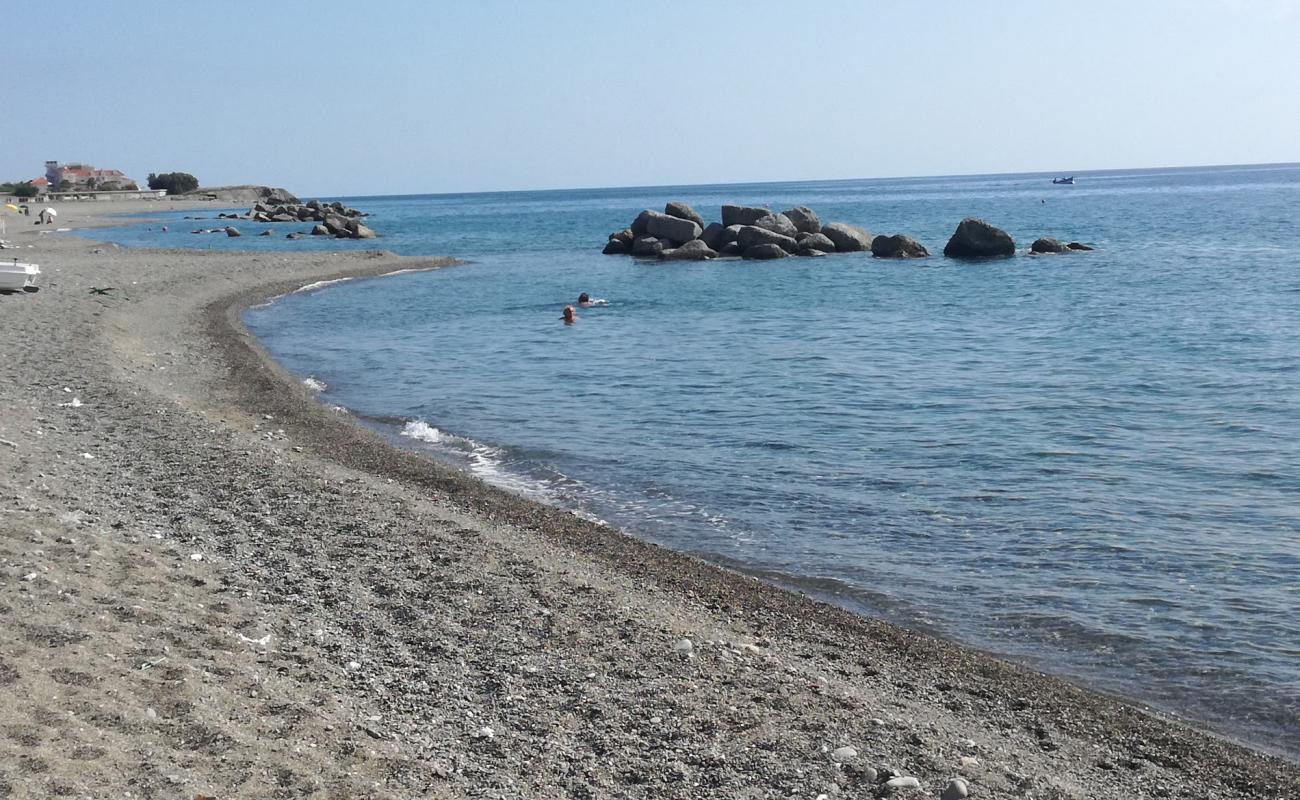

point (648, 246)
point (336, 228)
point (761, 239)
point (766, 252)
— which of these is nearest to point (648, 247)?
point (648, 246)

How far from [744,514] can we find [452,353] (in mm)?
16765

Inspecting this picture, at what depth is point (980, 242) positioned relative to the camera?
53.8 metres

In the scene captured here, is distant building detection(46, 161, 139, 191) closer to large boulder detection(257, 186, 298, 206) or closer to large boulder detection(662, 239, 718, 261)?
large boulder detection(257, 186, 298, 206)

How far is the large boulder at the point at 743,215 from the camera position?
197ft

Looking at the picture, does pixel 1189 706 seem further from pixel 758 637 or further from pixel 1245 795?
pixel 758 637

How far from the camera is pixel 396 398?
72.8 ft

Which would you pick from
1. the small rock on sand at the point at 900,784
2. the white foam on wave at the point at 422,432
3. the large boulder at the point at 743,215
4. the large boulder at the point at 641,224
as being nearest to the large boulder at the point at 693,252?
the large boulder at the point at 743,215

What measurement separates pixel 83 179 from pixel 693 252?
156513 millimetres

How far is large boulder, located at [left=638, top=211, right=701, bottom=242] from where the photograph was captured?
59875mm

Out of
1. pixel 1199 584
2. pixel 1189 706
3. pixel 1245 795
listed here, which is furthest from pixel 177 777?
pixel 1199 584

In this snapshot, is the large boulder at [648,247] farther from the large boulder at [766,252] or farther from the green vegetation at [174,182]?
the green vegetation at [174,182]

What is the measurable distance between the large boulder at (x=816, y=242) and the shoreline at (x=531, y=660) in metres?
45.8

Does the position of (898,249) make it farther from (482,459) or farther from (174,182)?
(174,182)

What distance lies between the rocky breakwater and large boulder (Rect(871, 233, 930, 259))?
278cm
